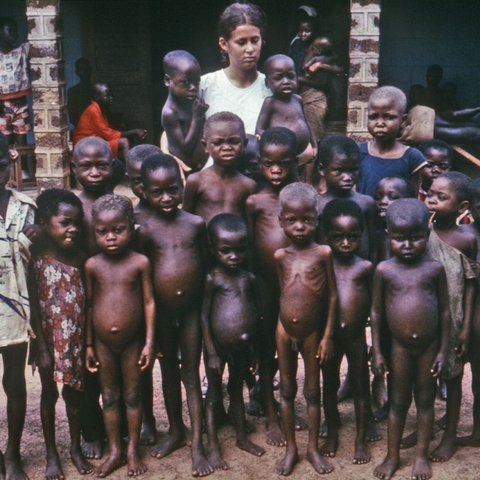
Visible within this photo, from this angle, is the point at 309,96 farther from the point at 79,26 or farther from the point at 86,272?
the point at 86,272

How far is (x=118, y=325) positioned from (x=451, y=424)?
5.81ft

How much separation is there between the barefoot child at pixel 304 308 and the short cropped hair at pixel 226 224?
7.9 inches

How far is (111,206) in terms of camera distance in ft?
11.7

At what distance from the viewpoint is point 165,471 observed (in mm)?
3750

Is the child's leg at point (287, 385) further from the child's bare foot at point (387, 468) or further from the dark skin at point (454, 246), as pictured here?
the dark skin at point (454, 246)

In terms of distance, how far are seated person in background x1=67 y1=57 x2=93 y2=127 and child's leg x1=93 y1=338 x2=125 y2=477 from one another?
6055 mm

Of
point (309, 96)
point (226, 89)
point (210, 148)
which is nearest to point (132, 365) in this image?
point (210, 148)

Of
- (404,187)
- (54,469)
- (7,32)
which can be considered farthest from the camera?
(7,32)

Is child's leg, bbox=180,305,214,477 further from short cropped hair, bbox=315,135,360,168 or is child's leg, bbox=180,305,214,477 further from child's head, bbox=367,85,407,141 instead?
child's head, bbox=367,85,407,141

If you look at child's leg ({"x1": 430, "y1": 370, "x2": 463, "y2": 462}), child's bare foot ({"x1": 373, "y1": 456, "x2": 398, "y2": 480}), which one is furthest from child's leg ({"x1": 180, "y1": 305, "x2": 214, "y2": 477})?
child's leg ({"x1": 430, "y1": 370, "x2": 463, "y2": 462})

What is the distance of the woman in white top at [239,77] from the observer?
14.2 feet

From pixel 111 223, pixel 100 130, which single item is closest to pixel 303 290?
pixel 111 223

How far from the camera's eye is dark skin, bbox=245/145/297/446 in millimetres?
3883

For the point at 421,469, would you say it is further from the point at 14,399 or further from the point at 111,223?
the point at 14,399
